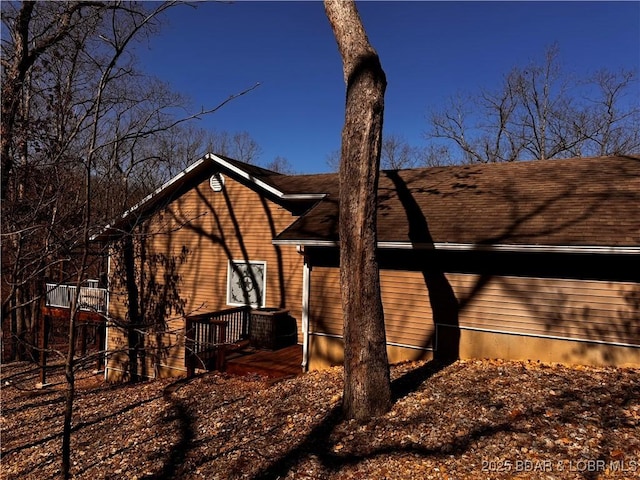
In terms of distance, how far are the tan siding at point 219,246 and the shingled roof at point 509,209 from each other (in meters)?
1.89

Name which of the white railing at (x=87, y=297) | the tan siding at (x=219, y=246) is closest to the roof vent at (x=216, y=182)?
the tan siding at (x=219, y=246)

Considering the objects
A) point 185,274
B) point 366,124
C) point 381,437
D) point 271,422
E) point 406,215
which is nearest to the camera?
point 381,437

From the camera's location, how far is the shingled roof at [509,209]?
7.13 m

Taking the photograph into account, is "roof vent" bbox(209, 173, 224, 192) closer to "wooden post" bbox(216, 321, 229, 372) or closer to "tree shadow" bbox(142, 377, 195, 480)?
"wooden post" bbox(216, 321, 229, 372)

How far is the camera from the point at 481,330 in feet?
26.2

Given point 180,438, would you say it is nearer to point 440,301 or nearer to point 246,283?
point 440,301

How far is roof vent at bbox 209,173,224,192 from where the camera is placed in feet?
40.6

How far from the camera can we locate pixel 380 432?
5414mm

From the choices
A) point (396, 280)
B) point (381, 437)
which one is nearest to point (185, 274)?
point (396, 280)

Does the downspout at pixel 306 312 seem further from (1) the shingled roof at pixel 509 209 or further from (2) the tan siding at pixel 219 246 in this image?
(2) the tan siding at pixel 219 246

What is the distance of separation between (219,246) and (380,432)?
8153 mm

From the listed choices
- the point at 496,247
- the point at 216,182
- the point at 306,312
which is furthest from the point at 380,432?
the point at 216,182

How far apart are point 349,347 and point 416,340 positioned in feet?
10.1

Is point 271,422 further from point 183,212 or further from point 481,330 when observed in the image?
point 183,212
